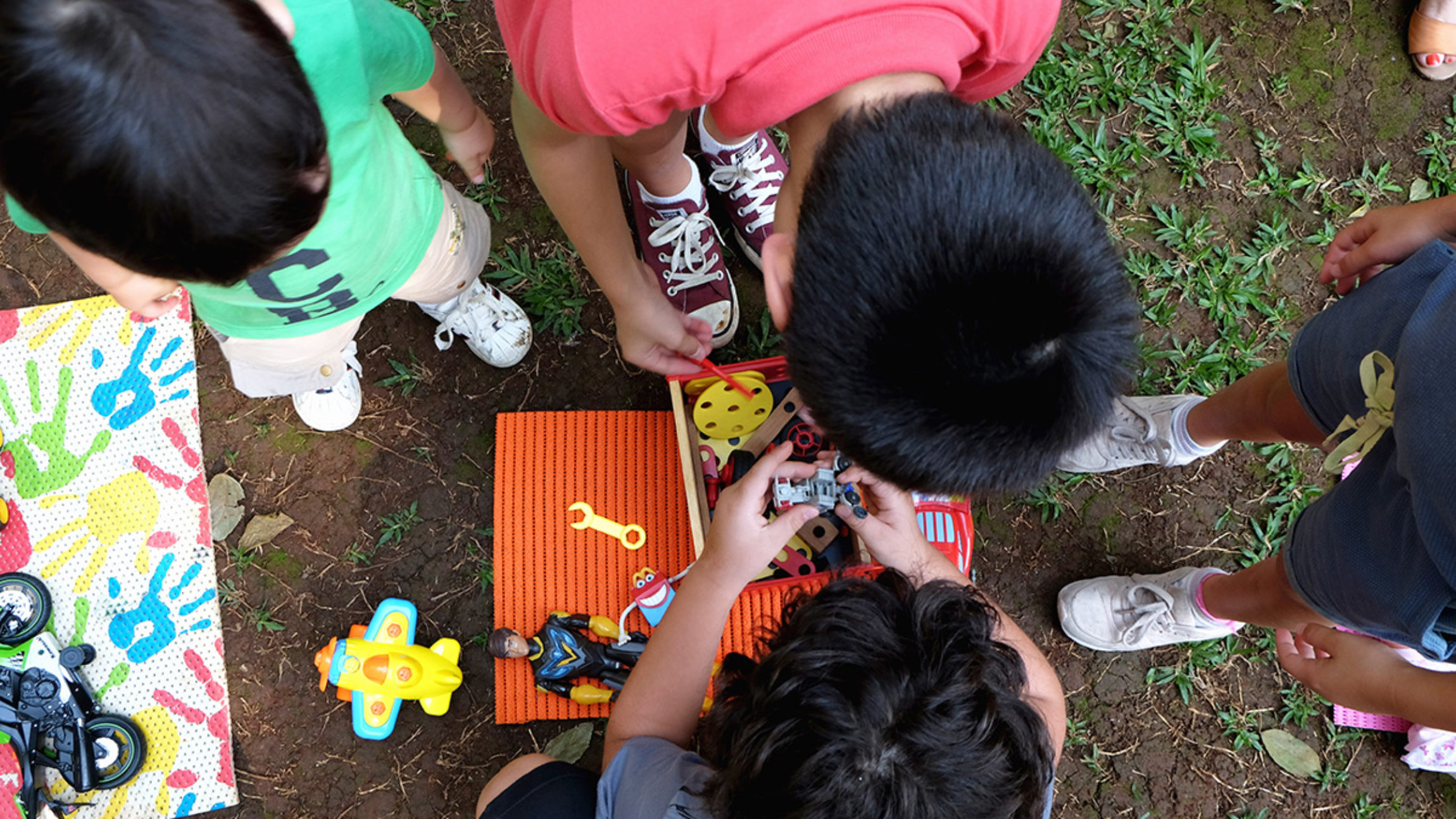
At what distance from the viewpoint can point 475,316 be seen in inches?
70.8

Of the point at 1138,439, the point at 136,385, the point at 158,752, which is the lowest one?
the point at 158,752

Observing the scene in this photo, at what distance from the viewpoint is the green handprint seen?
1.84 m

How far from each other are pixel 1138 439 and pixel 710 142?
1.16 meters

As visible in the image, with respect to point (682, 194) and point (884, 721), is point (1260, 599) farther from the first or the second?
point (682, 194)

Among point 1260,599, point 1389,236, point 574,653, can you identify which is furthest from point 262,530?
point 1389,236

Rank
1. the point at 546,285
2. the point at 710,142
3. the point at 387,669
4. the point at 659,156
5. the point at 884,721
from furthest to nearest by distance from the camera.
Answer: the point at 546,285
the point at 710,142
the point at 387,669
the point at 659,156
the point at 884,721

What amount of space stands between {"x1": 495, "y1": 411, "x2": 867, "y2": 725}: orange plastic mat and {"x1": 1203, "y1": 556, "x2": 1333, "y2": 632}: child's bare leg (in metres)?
1.11

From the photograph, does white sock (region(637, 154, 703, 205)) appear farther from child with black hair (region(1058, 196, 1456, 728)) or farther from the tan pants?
child with black hair (region(1058, 196, 1456, 728))

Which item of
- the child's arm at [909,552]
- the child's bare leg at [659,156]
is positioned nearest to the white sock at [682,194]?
the child's bare leg at [659,156]

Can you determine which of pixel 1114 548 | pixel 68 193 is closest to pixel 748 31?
pixel 68 193

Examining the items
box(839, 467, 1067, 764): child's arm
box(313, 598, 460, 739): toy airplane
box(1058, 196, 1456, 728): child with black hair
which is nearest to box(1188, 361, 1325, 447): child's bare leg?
box(1058, 196, 1456, 728): child with black hair

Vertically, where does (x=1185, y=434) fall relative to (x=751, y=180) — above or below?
below

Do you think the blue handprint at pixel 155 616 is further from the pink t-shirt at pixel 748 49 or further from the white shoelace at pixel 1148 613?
the white shoelace at pixel 1148 613

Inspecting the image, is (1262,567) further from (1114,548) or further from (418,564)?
(418,564)
